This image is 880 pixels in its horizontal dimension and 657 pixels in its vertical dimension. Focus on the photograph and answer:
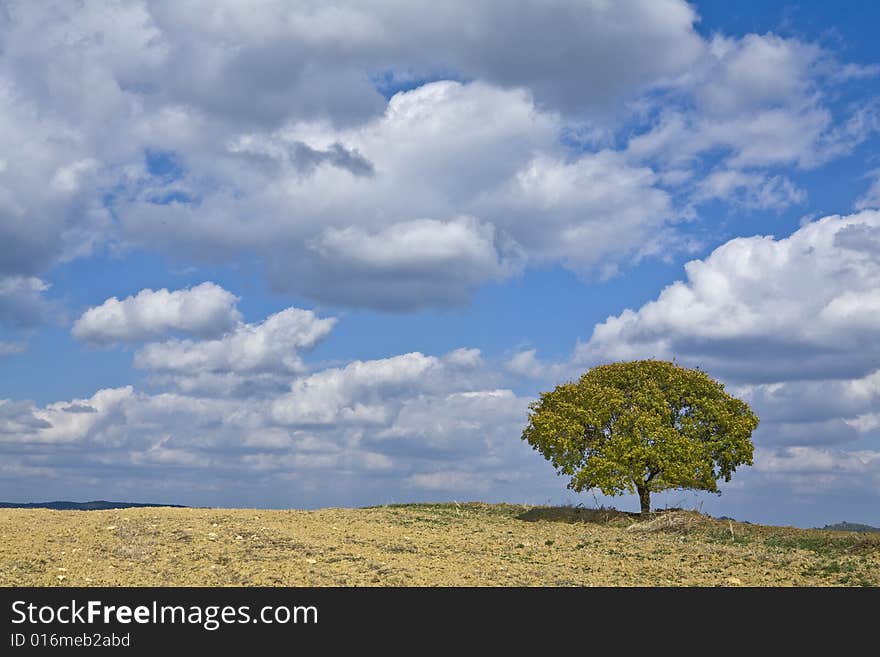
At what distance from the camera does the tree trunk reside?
34719 millimetres

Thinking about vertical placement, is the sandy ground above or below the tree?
below

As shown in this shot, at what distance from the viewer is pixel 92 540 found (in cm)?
2286

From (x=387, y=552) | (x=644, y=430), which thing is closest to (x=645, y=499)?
(x=644, y=430)

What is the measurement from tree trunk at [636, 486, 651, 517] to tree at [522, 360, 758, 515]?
0.13 ft

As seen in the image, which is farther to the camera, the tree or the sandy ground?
the tree

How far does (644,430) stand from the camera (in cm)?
3353

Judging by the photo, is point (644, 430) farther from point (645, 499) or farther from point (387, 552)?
point (387, 552)

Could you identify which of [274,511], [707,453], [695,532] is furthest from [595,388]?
[274,511]

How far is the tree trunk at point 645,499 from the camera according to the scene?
114 ft

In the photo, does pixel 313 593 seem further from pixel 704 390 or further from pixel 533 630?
pixel 704 390

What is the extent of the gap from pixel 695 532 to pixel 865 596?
43.9 feet

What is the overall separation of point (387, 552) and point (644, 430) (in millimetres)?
14801

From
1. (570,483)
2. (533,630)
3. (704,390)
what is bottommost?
(533,630)

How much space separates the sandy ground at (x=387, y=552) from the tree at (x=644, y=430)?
2.52 meters
